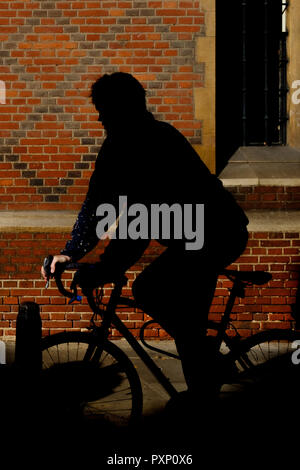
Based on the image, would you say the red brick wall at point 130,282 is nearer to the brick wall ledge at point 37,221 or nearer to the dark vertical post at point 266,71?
the brick wall ledge at point 37,221

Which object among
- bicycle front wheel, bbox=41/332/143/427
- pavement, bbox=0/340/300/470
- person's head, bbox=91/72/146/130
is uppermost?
person's head, bbox=91/72/146/130

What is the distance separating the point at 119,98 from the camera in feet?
8.87

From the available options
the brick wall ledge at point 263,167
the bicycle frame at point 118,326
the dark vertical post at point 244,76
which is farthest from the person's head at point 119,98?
the dark vertical post at point 244,76

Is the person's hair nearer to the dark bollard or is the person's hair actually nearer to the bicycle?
the bicycle

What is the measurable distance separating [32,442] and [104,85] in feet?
6.30

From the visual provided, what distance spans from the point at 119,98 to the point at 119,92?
3 centimetres

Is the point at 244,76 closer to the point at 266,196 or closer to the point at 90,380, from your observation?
the point at 266,196

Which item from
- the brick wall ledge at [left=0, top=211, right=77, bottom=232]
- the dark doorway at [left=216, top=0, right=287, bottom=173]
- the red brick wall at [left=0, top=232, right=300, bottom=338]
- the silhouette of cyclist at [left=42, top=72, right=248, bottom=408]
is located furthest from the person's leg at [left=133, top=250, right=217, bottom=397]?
the dark doorway at [left=216, top=0, right=287, bottom=173]

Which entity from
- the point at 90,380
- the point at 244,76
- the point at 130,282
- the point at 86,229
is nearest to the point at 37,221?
the point at 130,282

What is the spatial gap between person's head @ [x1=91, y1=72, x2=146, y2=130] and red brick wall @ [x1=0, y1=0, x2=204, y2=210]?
2.51 m

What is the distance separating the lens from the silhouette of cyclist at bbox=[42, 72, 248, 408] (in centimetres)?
269

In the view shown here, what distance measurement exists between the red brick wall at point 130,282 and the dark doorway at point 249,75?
1.11 meters

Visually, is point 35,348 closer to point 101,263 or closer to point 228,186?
point 101,263
